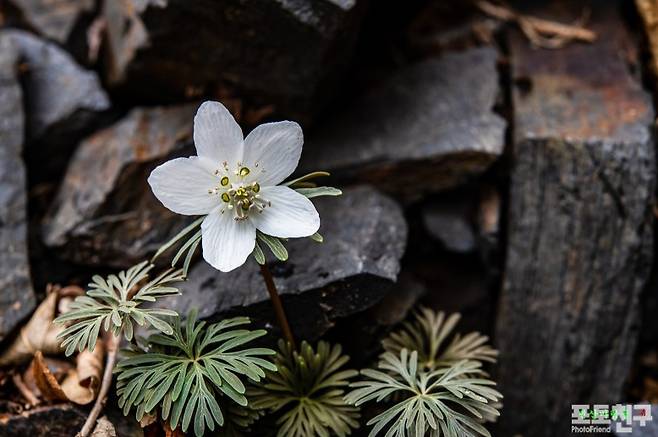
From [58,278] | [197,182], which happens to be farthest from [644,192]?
[58,278]

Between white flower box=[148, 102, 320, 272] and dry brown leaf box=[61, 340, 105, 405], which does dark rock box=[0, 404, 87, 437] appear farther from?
white flower box=[148, 102, 320, 272]

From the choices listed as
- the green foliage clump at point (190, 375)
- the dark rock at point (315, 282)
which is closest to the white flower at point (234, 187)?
the green foliage clump at point (190, 375)

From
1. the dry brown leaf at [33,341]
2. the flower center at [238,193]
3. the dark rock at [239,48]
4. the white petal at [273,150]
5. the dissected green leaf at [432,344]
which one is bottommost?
the dissected green leaf at [432,344]

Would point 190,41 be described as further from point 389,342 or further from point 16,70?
point 389,342

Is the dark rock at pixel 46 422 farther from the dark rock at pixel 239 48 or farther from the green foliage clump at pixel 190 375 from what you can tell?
the dark rock at pixel 239 48

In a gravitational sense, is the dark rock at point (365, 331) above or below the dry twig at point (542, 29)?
below
